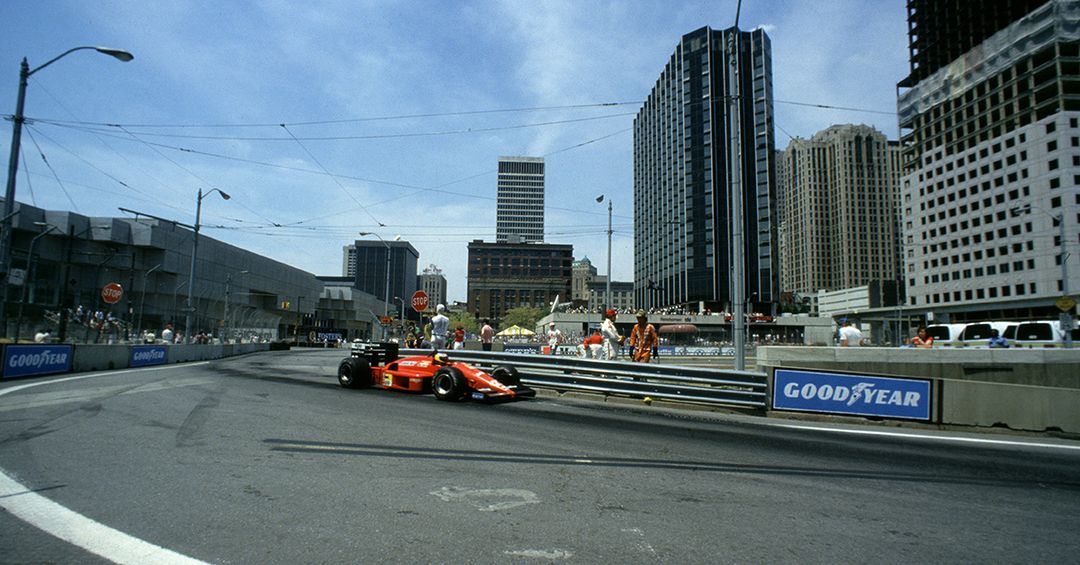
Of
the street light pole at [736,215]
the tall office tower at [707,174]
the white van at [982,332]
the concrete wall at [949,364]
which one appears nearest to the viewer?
the concrete wall at [949,364]

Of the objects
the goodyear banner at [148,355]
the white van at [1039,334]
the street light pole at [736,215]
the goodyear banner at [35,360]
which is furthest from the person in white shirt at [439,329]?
the white van at [1039,334]

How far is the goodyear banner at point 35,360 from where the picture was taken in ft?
46.5

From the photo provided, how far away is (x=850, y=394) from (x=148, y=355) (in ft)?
78.6

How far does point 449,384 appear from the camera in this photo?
10.8 m

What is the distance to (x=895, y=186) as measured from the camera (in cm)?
16962

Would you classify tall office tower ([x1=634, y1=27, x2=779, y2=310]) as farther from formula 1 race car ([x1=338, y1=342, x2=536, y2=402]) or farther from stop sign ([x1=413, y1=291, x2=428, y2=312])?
formula 1 race car ([x1=338, y1=342, x2=536, y2=402])

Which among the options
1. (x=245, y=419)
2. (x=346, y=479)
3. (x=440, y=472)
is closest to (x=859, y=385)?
(x=440, y=472)

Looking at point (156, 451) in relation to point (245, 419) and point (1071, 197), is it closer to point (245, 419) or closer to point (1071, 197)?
point (245, 419)

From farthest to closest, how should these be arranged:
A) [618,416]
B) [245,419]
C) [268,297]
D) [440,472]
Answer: [268,297], [618,416], [245,419], [440,472]

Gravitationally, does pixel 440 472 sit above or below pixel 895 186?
below

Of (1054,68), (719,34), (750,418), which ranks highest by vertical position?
(719,34)

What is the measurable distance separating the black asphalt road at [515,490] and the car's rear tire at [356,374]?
156 inches

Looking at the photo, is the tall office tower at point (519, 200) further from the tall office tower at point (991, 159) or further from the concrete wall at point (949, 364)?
the tall office tower at point (991, 159)

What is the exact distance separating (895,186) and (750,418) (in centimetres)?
19152
